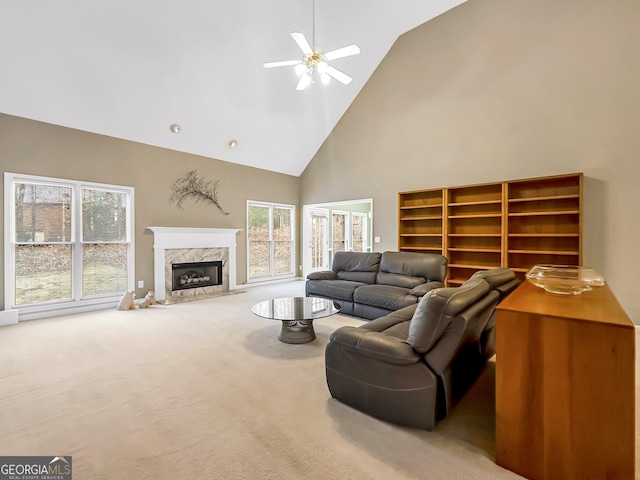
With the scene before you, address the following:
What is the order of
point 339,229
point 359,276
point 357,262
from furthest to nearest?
→ point 339,229, point 357,262, point 359,276

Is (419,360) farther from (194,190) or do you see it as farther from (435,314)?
(194,190)

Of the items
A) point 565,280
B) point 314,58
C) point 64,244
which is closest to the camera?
point 565,280

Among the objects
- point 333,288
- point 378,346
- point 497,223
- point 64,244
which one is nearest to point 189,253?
point 64,244

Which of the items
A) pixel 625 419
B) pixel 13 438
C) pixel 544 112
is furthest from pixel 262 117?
pixel 625 419

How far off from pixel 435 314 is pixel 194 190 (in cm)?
552

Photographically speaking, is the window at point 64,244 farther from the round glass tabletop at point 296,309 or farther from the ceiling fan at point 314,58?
the ceiling fan at point 314,58

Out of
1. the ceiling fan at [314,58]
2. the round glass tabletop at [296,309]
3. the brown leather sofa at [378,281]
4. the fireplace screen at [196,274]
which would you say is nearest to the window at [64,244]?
the fireplace screen at [196,274]

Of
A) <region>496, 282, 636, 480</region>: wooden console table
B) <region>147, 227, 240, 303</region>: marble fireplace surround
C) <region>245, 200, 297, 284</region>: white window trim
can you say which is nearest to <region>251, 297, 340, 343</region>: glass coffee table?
<region>496, 282, 636, 480</region>: wooden console table

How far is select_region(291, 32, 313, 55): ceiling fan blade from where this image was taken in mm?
3104

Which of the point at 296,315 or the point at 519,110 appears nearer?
the point at 296,315

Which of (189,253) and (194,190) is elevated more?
(194,190)

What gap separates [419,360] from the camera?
68.8 inches

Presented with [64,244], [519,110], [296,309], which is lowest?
[296,309]

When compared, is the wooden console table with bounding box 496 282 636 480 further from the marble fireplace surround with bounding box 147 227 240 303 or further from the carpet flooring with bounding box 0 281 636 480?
the marble fireplace surround with bounding box 147 227 240 303
